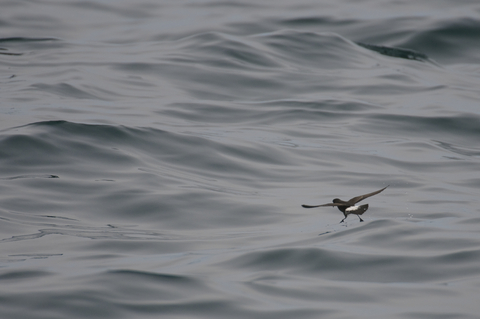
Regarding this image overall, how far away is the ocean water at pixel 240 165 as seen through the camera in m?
4.52

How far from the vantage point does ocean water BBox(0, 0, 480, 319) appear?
4516 millimetres

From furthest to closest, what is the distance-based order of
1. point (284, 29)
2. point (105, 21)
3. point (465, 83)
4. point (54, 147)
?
point (105, 21) < point (284, 29) < point (465, 83) < point (54, 147)

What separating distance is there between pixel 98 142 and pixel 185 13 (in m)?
11.0

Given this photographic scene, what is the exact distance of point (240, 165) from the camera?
8.38 metres

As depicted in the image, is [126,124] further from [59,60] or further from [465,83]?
[465,83]

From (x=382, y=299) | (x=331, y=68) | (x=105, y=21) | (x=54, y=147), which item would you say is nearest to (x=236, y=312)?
(x=382, y=299)

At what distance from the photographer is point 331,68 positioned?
526 inches

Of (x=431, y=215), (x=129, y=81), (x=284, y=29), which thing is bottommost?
(x=431, y=215)

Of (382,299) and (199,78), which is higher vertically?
(199,78)

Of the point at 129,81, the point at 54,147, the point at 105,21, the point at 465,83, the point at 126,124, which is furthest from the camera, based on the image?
the point at 105,21

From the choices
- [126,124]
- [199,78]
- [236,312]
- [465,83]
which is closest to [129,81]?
[199,78]

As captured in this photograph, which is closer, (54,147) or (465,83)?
(54,147)

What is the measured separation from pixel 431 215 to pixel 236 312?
304 cm

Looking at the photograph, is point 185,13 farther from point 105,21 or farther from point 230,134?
point 230,134
